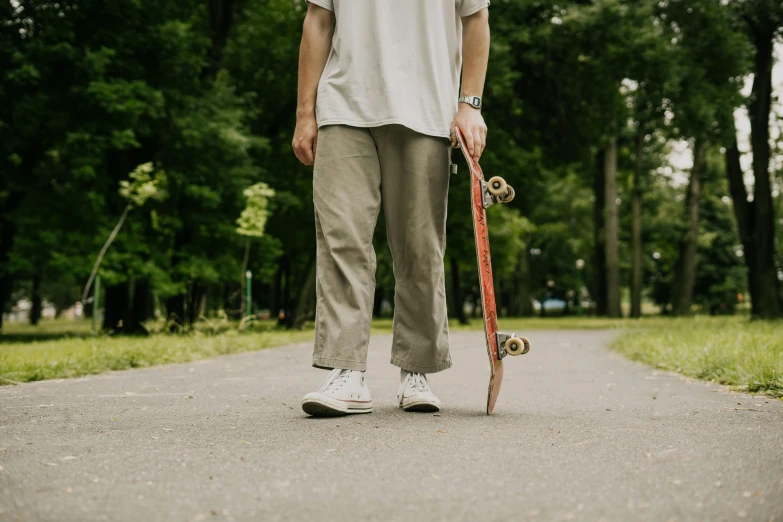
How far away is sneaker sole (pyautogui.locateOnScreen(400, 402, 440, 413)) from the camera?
3.50 meters

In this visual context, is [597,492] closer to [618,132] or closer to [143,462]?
[143,462]

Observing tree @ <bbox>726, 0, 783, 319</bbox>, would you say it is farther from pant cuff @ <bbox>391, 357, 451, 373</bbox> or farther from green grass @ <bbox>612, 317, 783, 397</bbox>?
pant cuff @ <bbox>391, 357, 451, 373</bbox>

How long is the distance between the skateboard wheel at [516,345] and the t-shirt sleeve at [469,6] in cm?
155

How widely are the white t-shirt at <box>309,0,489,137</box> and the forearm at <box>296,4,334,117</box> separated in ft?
0.13

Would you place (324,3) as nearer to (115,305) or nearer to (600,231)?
(115,305)

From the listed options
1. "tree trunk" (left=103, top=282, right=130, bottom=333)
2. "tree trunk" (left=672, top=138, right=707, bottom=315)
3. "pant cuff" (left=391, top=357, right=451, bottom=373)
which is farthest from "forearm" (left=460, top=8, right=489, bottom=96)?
"tree trunk" (left=672, top=138, right=707, bottom=315)

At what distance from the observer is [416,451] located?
2531 mm

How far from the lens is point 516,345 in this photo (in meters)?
3.38

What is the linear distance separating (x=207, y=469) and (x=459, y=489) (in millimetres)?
731

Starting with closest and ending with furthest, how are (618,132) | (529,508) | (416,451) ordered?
(529,508) < (416,451) < (618,132)

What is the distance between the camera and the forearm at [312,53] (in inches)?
144

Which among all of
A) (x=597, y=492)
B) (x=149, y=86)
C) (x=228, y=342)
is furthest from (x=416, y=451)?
(x=149, y=86)

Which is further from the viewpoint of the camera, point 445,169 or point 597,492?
point 445,169

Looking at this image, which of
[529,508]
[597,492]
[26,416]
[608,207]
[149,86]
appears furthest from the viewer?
[608,207]
